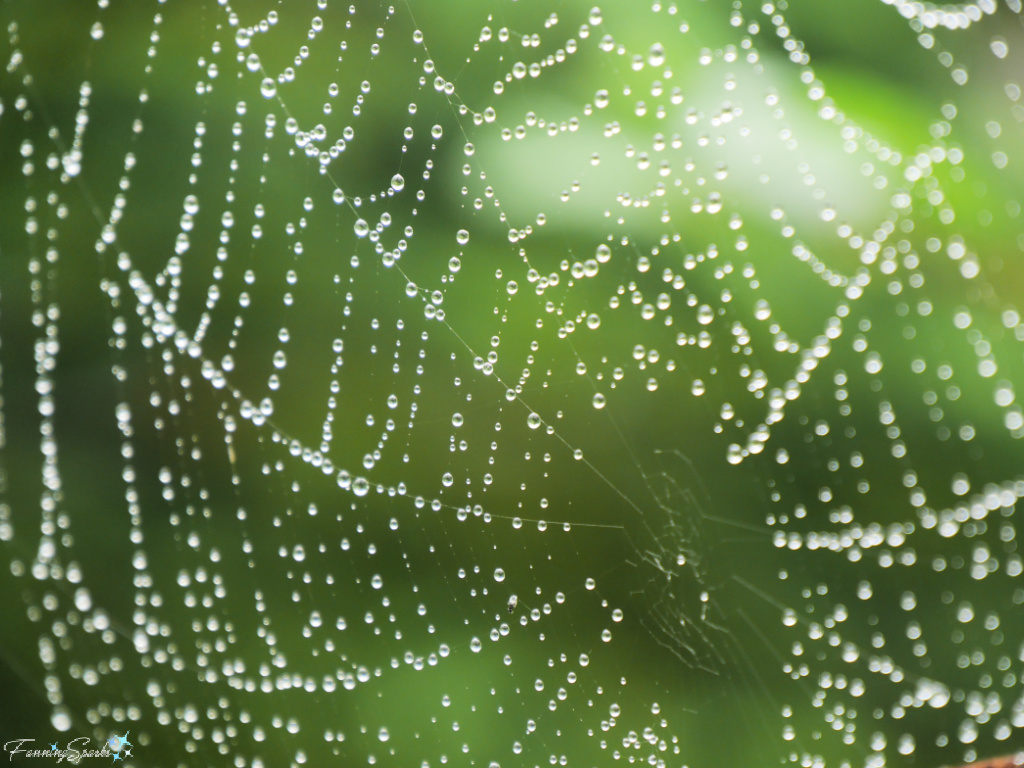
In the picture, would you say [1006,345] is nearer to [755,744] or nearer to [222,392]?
[755,744]

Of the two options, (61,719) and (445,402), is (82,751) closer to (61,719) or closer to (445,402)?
Answer: (61,719)

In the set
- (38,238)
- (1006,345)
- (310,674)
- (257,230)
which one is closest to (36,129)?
(38,238)

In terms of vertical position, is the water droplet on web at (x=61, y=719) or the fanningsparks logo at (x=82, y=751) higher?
the water droplet on web at (x=61, y=719)

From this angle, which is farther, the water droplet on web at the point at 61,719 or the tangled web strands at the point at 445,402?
the tangled web strands at the point at 445,402

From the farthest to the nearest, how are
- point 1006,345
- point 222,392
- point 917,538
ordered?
point 1006,345 → point 917,538 → point 222,392

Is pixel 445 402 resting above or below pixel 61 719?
above

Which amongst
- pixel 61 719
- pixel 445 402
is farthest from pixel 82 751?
pixel 445 402

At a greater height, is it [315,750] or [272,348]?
[272,348]

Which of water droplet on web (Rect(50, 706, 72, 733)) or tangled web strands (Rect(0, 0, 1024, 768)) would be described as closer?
water droplet on web (Rect(50, 706, 72, 733))
